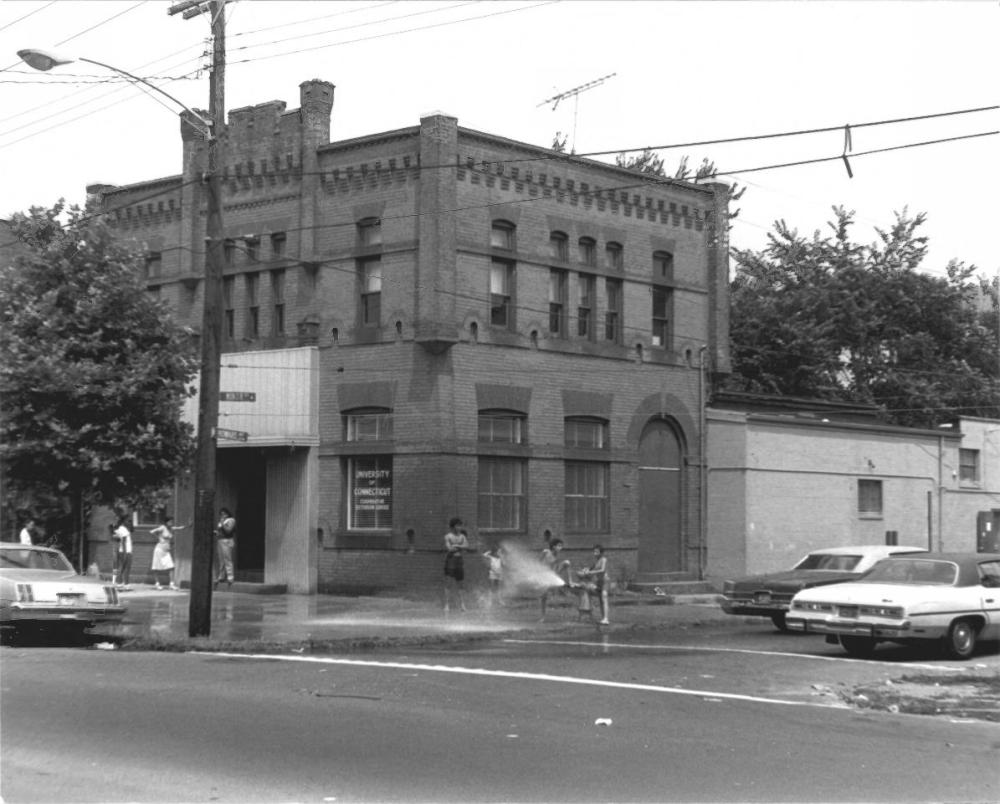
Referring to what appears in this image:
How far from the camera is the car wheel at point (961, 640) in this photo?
17328mm

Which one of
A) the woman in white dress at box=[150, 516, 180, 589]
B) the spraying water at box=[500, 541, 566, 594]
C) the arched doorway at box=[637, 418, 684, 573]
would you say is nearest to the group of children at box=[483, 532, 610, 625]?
the spraying water at box=[500, 541, 566, 594]

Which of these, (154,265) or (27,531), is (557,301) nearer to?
(154,265)

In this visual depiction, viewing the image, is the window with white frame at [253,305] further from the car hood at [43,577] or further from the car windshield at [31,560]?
the car hood at [43,577]

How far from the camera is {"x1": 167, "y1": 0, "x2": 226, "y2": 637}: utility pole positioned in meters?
18.9

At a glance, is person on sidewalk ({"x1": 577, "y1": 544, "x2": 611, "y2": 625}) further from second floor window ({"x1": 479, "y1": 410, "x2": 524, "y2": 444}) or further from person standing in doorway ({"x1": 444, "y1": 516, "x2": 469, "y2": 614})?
second floor window ({"x1": 479, "y1": 410, "x2": 524, "y2": 444})

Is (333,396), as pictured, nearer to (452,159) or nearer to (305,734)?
(452,159)

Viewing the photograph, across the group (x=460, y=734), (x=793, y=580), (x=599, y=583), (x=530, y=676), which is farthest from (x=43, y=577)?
(x=793, y=580)

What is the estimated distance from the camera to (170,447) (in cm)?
2289

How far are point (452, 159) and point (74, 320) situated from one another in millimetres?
8613

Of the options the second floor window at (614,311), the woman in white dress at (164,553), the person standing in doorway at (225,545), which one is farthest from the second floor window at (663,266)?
the woman in white dress at (164,553)

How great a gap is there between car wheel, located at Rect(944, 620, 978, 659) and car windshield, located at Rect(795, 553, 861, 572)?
14.1ft

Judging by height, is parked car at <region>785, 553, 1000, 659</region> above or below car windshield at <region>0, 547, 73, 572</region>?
below

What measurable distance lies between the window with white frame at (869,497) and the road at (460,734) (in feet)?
62.6

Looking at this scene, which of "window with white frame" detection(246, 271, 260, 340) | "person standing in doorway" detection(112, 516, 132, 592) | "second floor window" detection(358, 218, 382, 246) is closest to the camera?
"second floor window" detection(358, 218, 382, 246)
